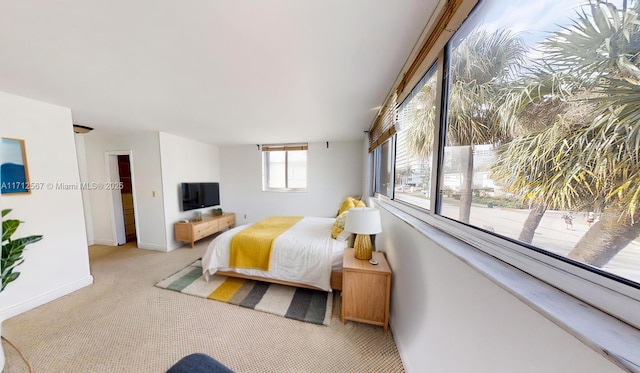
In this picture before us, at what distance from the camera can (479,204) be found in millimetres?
865

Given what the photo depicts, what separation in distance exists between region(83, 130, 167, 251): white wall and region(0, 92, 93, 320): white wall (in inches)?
39.7

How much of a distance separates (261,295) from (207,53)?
226 cm

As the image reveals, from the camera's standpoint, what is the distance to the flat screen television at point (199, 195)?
365cm

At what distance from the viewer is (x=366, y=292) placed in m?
1.60

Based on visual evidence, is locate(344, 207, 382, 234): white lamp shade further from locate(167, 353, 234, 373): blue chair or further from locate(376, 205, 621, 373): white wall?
locate(167, 353, 234, 373): blue chair

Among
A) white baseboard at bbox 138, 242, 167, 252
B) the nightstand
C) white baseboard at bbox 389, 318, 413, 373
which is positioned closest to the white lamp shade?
the nightstand

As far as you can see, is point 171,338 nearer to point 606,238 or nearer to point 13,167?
point 13,167

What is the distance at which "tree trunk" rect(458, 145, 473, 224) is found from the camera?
2.99ft

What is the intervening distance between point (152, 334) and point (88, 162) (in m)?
3.82

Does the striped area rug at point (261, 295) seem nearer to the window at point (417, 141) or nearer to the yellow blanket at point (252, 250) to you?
the yellow blanket at point (252, 250)

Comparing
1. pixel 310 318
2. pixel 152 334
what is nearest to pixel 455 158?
pixel 310 318

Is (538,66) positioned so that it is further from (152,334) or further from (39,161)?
(39,161)

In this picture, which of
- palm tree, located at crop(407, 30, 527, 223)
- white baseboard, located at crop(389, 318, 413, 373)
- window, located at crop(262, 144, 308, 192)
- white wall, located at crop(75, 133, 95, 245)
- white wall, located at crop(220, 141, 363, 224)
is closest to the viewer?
palm tree, located at crop(407, 30, 527, 223)

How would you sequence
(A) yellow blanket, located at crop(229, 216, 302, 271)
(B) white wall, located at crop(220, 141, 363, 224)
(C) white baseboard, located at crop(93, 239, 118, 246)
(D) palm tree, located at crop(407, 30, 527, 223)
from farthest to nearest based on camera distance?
1. (B) white wall, located at crop(220, 141, 363, 224)
2. (C) white baseboard, located at crop(93, 239, 118, 246)
3. (A) yellow blanket, located at crop(229, 216, 302, 271)
4. (D) palm tree, located at crop(407, 30, 527, 223)
